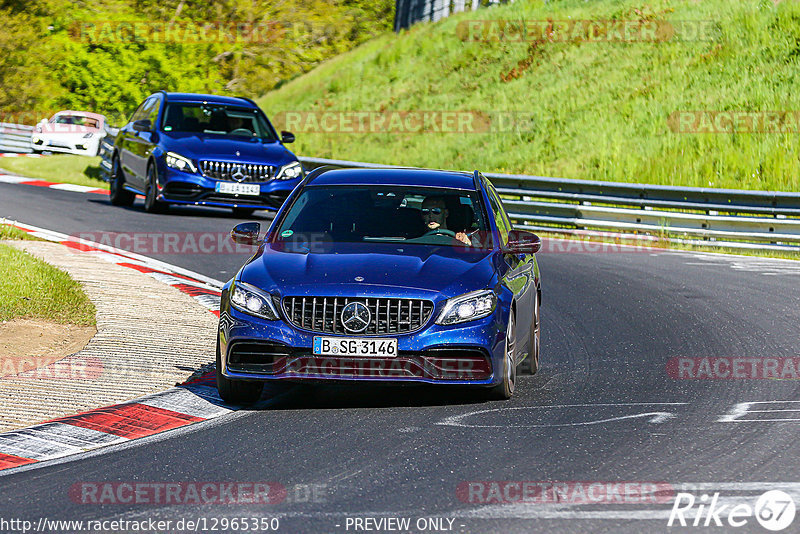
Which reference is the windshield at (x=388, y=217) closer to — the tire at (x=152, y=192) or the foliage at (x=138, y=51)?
the tire at (x=152, y=192)

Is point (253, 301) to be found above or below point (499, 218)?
below

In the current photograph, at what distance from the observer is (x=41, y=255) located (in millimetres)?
14320

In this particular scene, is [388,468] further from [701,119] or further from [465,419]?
[701,119]

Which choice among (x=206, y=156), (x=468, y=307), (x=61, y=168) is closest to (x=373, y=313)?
(x=468, y=307)

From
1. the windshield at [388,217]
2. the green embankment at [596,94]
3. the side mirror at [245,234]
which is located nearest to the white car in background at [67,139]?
the green embankment at [596,94]

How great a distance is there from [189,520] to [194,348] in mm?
4585

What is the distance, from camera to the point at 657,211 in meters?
21.1

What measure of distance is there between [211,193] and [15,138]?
1002 inches

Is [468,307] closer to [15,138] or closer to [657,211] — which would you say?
[657,211]

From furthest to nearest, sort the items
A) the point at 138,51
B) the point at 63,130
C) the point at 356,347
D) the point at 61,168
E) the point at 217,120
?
1. the point at 138,51
2. the point at 63,130
3. the point at 61,168
4. the point at 217,120
5. the point at 356,347

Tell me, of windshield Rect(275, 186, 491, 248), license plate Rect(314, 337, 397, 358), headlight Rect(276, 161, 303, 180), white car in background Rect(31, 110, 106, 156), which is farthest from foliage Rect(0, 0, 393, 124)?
license plate Rect(314, 337, 397, 358)

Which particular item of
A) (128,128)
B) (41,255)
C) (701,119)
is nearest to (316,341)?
(41,255)

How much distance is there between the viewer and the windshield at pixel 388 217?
8875mm

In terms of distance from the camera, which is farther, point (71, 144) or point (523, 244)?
point (71, 144)
